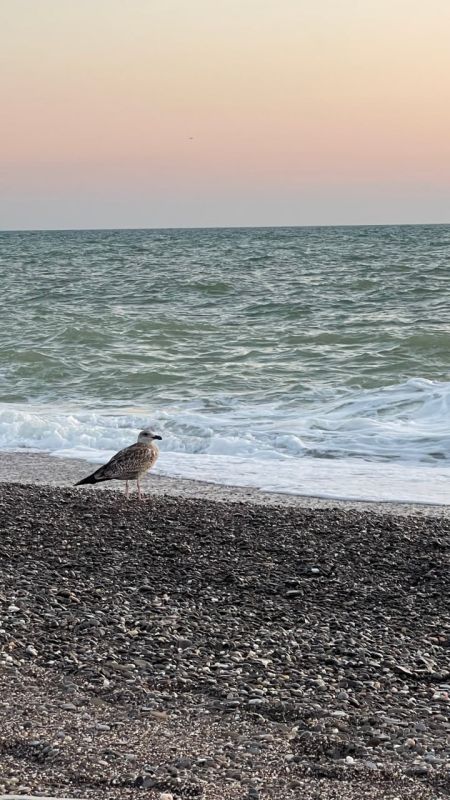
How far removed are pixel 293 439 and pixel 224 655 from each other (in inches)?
312

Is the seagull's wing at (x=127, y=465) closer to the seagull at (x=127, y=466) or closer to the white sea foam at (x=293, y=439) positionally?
the seagull at (x=127, y=466)

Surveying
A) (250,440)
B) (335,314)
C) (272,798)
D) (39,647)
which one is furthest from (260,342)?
(272,798)

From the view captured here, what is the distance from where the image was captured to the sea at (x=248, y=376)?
1242 centimetres

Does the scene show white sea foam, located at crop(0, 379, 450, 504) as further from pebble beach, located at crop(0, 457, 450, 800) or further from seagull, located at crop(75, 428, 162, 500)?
pebble beach, located at crop(0, 457, 450, 800)

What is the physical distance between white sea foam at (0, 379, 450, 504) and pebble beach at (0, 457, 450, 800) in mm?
2382

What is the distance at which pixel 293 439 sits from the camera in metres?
13.3

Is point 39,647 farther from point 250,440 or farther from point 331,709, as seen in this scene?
point 250,440

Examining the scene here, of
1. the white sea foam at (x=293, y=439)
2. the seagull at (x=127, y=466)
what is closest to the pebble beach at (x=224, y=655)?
the seagull at (x=127, y=466)

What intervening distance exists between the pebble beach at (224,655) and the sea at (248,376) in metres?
2.83

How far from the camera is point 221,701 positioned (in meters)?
4.89

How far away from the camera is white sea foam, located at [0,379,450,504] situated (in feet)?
36.9

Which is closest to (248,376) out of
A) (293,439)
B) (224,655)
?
(293,439)

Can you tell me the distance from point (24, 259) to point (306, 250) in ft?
50.7

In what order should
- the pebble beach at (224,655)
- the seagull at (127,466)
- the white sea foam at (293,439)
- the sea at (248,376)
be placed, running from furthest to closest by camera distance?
the sea at (248,376)
the white sea foam at (293,439)
the seagull at (127,466)
the pebble beach at (224,655)
